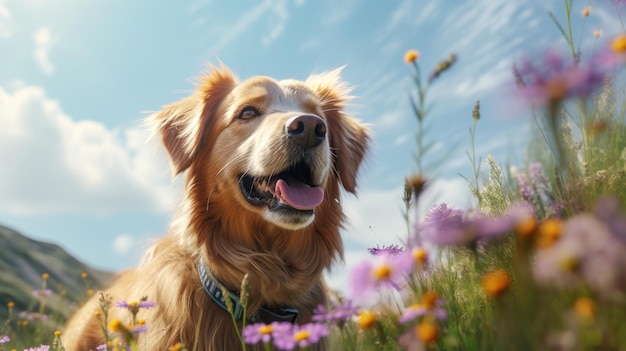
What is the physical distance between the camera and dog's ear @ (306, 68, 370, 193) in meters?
4.24

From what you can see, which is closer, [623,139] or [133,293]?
[133,293]

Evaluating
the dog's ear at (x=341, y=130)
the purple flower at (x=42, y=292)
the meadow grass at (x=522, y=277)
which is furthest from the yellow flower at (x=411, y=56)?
the purple flower at (x=42, y=292)

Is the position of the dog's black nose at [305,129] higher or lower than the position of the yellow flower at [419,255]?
higher

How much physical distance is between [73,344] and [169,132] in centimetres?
183

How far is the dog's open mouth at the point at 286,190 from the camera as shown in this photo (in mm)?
3459

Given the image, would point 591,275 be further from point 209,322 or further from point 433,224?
point 209,322

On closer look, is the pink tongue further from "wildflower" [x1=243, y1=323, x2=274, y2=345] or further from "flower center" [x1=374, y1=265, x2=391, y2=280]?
"flower center" [x1=374, y1=265, x2=391, y2=280]

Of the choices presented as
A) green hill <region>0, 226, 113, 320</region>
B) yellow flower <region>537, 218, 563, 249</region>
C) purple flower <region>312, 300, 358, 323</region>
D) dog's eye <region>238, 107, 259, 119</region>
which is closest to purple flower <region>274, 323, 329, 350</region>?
purple flower <region>312, 300, 358, 323</region>

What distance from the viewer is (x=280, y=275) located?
12.2 ft

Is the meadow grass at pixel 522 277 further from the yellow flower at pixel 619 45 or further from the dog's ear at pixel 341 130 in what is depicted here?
the dog's ear at pixel 341 130

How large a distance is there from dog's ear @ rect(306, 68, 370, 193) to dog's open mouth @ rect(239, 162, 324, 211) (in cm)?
59

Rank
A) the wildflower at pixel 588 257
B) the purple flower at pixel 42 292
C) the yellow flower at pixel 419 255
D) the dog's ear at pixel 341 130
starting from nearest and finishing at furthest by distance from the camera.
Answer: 1. the wildflower at pixel 588 257
2. the yellow flower at pixel 419 255
3. the dog's ear at pixel 341 130
4. the purple flower at pixel 42 292

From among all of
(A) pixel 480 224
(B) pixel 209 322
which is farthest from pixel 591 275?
(B) pixel 209 322

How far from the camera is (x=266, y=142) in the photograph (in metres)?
3.48
